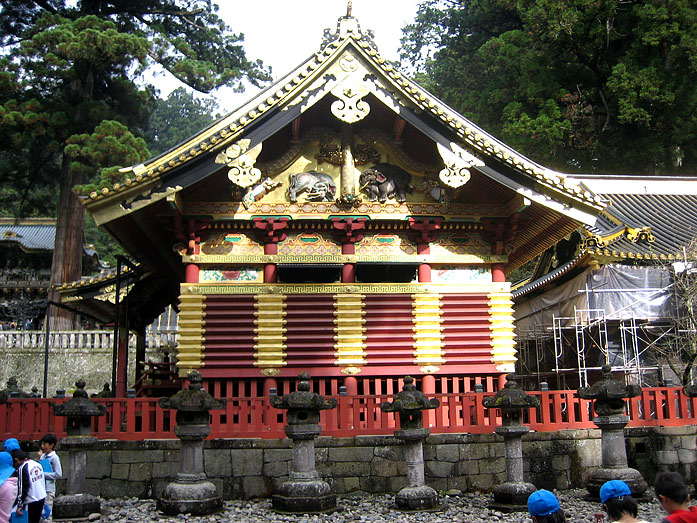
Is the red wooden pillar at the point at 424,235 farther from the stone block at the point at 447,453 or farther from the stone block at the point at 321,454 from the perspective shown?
the stone block at the point at 321,454

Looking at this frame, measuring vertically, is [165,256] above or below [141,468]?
above

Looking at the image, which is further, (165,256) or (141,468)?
(165,256)

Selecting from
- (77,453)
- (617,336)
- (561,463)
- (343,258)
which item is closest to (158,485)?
(77,453)

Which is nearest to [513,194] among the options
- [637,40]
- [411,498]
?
[411,498]

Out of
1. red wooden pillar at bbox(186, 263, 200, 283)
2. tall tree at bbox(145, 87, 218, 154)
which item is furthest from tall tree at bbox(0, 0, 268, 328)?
tall tree at bbox(145, 87, 218, 154)

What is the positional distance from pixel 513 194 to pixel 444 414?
4902 mm

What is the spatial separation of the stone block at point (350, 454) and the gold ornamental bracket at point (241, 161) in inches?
218

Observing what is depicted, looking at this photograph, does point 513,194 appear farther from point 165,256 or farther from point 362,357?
point 165,256

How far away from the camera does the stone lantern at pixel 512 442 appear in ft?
36.0

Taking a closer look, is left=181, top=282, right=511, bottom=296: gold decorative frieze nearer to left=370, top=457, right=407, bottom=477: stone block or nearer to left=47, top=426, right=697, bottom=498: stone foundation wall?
left=47, top=426, right=697, bottom=498: stone foundation wall

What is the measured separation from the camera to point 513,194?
1473 centimetres

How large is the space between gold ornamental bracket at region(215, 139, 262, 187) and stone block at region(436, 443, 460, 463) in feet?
20.9

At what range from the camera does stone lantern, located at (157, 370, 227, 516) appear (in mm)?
10438

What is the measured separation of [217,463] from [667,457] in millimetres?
8328
